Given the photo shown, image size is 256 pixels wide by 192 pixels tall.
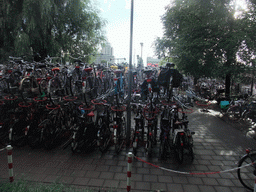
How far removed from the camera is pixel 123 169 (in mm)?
3824

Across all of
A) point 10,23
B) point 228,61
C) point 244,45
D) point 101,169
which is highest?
point 10,23

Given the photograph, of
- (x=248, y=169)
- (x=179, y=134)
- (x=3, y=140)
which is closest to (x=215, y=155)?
(x=248, y=169)

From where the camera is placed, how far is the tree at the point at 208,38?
8.88 m

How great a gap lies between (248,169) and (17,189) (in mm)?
4783

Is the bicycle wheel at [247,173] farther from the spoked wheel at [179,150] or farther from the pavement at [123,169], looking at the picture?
the spoked wheel at [179,150]

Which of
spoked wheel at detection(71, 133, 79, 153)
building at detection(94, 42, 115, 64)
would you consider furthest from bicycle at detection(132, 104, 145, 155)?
building at detection(94, 42, 115, 64)

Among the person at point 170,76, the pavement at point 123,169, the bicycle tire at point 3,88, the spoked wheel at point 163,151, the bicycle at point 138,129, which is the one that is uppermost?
→ the person at point 170,76

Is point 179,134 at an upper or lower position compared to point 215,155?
upper

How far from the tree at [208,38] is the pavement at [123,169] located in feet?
18.6

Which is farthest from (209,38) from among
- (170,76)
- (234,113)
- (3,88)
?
(3,88)

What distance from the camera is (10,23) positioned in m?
11.3

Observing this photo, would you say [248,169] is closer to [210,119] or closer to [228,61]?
[210,119]

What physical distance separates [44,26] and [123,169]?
11822 millimetres

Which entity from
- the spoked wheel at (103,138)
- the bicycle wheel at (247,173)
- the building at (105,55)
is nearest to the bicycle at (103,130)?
the spoked wheel at (103,138)
